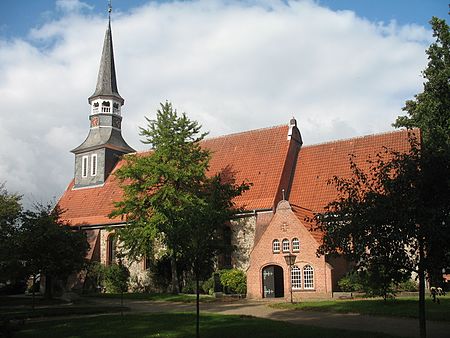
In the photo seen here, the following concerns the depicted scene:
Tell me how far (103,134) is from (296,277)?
80.5 ft

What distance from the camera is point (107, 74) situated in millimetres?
47031

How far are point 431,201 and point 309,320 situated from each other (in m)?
8.38

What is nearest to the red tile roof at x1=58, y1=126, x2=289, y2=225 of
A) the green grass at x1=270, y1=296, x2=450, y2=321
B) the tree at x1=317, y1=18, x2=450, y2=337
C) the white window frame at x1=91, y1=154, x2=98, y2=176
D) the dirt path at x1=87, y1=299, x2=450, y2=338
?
the white window frame at x1=91, y1=154, x2=98, y2=176

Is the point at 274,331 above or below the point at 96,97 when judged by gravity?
below

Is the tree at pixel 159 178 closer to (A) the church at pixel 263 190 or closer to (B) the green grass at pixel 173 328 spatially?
(A) the church at pixel 263 190

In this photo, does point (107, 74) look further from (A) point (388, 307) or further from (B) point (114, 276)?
(A) point (388, 307)

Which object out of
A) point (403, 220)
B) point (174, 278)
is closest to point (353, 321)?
point (403, 220)

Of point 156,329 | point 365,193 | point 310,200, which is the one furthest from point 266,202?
point 365,193

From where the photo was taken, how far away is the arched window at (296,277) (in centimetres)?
2969

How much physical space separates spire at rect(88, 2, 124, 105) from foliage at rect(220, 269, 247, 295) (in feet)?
70.9

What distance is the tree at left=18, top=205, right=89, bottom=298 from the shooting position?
2848cm

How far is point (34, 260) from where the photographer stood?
94.3ft

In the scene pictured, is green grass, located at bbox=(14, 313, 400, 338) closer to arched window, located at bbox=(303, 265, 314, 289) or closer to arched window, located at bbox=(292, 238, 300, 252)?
arched window, located at bbox=(303, 265, 314, 289)

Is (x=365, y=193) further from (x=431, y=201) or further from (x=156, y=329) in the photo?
(x=156, y=329)
